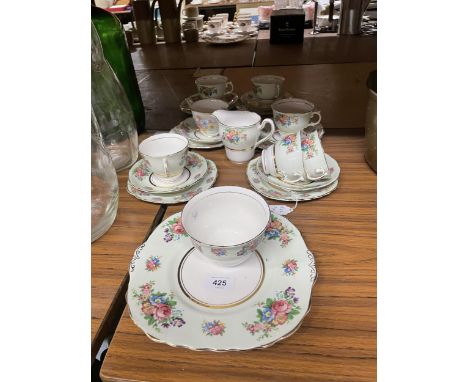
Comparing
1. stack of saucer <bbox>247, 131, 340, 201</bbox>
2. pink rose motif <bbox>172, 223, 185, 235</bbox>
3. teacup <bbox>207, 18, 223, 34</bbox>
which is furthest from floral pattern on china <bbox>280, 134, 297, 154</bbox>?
teacup <bbox>207, 18, 223, 34</bbox>

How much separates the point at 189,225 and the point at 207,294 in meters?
0.10

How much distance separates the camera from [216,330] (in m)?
0.38

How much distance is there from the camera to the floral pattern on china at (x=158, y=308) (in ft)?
1.28

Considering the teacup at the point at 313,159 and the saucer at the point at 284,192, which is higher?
the teacup at the point at 313,159

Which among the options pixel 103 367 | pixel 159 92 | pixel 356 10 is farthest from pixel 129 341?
pixel 356 10

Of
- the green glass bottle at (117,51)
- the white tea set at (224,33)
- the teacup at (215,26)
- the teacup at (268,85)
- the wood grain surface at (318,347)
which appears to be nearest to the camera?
the wood grain surface at (318,347)

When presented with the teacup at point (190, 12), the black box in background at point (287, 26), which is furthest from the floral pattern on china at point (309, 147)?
the teacup at point (190, 12)

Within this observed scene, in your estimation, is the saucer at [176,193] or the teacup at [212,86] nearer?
the saucer at [176,193]

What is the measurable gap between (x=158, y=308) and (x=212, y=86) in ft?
1.98

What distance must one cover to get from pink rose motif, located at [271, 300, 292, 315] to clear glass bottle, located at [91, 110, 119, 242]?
30 cm

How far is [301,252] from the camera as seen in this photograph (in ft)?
1.54

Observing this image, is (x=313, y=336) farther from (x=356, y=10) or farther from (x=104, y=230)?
(x=356, y=10)

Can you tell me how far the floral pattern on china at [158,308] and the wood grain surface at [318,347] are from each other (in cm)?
2

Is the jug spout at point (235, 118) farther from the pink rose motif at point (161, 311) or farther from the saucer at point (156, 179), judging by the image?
the pink rose motif at point (161, 311)
